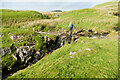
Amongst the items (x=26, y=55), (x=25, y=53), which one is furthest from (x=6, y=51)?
(x=26, y=55)

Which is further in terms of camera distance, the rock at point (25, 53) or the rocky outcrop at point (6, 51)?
the rock at point (25, 53)

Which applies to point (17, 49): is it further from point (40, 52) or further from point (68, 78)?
point (68, 78)

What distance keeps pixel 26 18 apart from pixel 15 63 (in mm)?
43795

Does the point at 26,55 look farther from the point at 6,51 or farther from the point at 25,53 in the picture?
the point at 6,51

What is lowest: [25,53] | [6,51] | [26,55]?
[26,55]

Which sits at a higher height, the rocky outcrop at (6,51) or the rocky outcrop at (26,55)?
the rocky outcrop at (6,51)

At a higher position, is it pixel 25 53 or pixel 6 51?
pixel 6 51

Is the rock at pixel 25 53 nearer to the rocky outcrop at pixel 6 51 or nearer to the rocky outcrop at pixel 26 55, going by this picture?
the rocky outcrop at pixel 26 55

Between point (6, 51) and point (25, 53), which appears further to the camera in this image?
point (25, 53)

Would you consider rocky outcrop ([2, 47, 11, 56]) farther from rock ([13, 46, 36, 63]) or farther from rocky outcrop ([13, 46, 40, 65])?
rock ([13, 46, 36, 63])

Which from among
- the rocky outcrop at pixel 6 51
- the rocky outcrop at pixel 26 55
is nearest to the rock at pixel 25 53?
the rocky outcrop at pixel 26 55

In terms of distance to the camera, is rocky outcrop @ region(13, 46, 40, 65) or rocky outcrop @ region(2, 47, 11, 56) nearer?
rocky outcrop @ region(2, 47, 11, 56)

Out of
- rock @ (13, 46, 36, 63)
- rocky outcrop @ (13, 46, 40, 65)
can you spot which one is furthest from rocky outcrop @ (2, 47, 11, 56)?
rock @ (13, 46, 36, 63)

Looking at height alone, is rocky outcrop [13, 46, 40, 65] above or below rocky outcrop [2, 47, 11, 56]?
below
